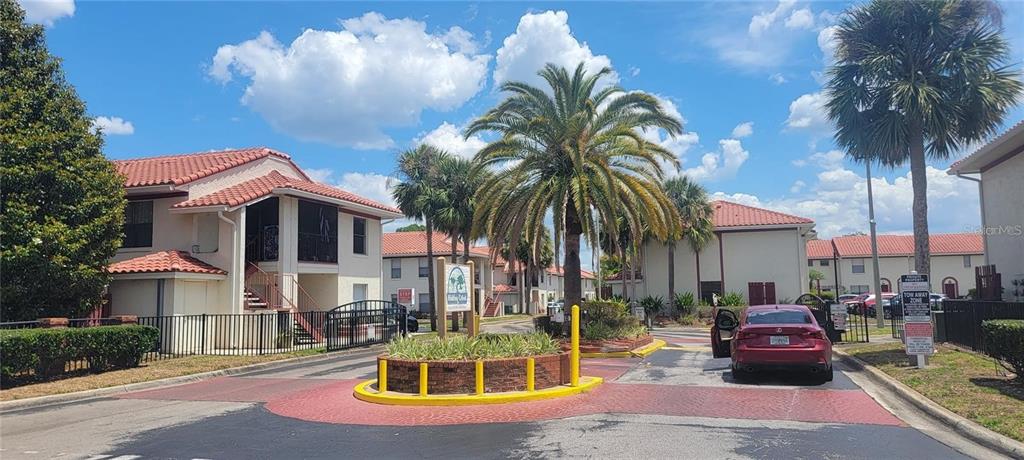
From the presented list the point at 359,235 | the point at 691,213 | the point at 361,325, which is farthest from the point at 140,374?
the point at 691,213

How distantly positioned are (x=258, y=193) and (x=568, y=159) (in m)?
11.4

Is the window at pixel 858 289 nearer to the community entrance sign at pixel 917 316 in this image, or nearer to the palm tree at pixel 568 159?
the palm tree at pixel 568 159

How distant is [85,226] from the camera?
18.7 m

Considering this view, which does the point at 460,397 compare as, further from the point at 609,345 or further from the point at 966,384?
the point at 609,345

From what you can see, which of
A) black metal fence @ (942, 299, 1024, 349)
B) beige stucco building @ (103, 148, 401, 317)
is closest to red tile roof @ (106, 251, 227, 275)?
beige stucco building @ (103, 148, 401, 317)

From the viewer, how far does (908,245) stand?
199ft

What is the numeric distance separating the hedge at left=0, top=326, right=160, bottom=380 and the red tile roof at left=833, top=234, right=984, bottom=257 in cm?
5436

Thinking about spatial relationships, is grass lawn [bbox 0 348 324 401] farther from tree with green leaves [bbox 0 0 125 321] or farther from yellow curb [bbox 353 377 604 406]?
yellow curb [bbox 353 377 604 406]

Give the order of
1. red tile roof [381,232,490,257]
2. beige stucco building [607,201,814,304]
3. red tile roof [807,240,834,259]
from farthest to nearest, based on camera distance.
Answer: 1. red tile roof [807,240,834,259]
2. red tile roof [381,232,490,257]
3. beige stucco building [607,201,814,304]

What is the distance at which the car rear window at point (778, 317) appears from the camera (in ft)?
42.2

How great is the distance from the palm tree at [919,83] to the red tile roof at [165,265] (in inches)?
775

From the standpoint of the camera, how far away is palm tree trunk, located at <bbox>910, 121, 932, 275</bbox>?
711 inches

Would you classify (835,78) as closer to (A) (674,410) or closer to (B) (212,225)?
(A) (674,410)

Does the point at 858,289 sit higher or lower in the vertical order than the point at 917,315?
higher
